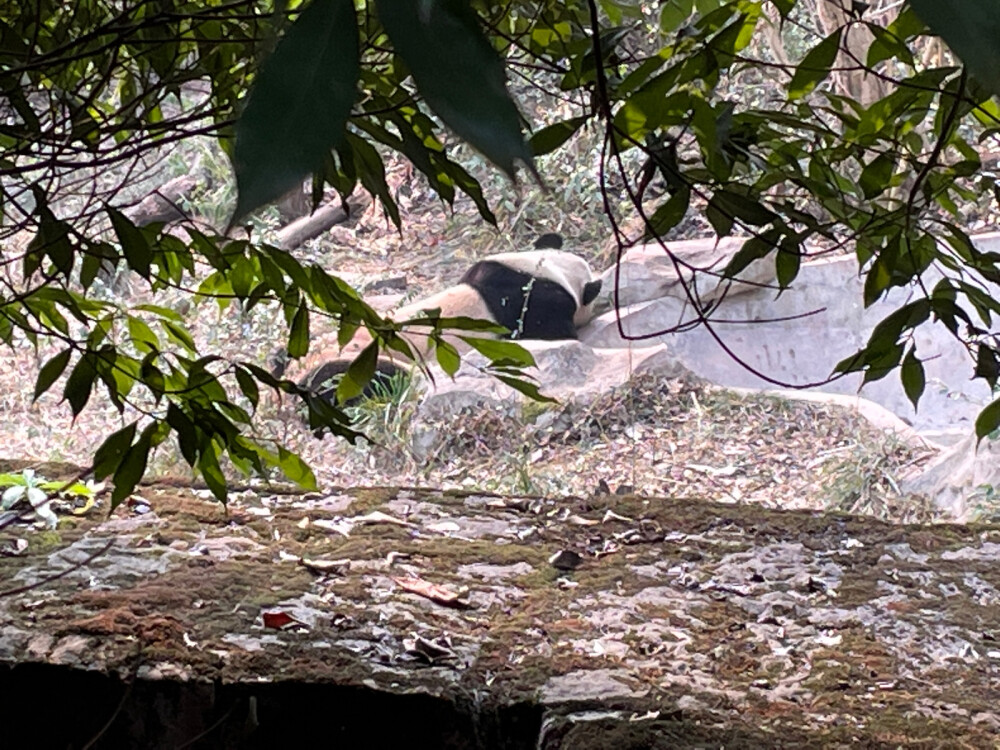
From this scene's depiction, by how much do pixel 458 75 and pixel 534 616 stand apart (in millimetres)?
860

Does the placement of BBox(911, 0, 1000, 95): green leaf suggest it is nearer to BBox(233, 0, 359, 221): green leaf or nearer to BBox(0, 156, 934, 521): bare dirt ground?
BBox(233, 0, 359, 221): green leaf

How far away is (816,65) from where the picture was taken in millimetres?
616

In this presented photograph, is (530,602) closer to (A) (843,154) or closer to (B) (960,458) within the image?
(A) (843,154)

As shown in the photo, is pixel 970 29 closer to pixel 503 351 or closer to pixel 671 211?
pixel 671 211

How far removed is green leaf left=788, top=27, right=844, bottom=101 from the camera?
1.98ft

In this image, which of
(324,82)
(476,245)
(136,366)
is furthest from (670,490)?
(324,82)

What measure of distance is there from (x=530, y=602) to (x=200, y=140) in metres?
3.40

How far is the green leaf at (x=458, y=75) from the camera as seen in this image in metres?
0.16

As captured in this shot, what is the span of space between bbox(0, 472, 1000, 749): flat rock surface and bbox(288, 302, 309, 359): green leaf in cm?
25

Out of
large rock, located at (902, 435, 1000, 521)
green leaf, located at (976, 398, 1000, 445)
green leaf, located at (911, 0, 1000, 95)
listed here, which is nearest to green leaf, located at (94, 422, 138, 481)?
green leaf, located at (976, 398, 1000, 445)

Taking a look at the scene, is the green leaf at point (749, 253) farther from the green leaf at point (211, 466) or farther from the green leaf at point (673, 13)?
the green leaf at point (211, 466)

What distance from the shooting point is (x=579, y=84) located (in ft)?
2.04

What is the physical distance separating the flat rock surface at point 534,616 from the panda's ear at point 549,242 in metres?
2.37

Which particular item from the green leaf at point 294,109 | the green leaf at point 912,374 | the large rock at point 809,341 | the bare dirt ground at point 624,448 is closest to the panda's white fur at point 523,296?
the large rock at point 809,341
